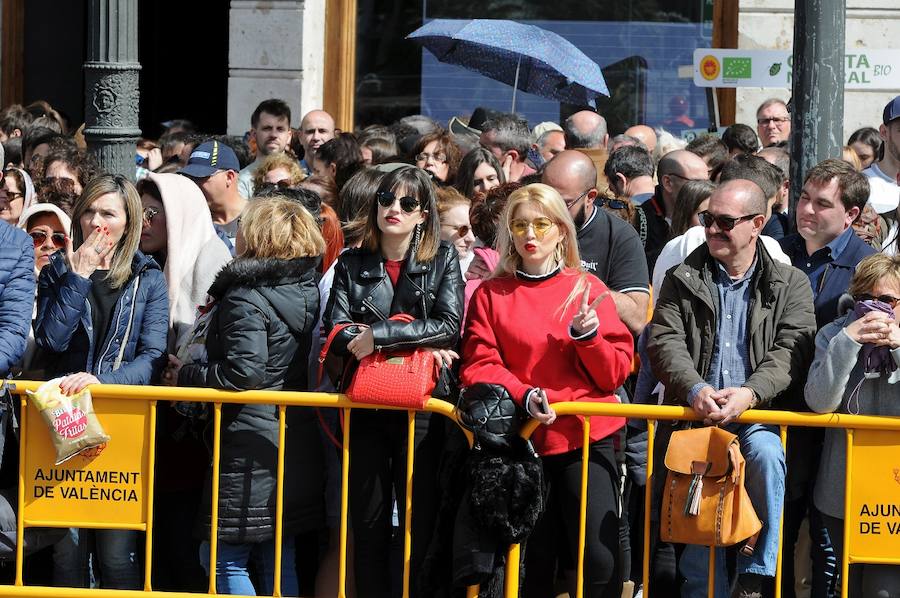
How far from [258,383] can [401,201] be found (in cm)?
92

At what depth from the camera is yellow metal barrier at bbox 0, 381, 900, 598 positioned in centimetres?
513

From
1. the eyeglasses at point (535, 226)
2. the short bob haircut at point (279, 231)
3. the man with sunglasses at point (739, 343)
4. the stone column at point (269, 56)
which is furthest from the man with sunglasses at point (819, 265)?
the stone column at point (269, 56)

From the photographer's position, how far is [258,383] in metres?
5.36

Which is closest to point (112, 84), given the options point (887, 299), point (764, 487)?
point (764, 487)

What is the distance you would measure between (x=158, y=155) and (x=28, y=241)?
5335 mm

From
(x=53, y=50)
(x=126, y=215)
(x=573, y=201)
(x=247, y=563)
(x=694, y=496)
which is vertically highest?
(x=53, y=50)

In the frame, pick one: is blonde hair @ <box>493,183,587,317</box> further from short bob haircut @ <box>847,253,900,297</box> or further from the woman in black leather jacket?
short bob haircut @ <box>847,253,900,297</box>

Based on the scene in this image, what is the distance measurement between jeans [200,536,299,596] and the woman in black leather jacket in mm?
312

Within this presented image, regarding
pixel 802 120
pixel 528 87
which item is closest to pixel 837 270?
pixel 802 120

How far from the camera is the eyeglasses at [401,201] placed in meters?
5.55

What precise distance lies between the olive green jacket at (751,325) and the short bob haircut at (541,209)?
41 cm

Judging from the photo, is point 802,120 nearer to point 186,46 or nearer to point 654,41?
point 654,41

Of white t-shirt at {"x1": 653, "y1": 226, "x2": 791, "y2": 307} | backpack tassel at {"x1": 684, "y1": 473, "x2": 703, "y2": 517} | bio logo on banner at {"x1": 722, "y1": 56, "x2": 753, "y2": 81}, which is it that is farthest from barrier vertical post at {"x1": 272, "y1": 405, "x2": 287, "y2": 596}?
bio logo on banner at {"x1": 722, "y1": 56, "x2": 753, "y2": 81}

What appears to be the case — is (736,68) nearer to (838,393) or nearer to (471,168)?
(471,168)
